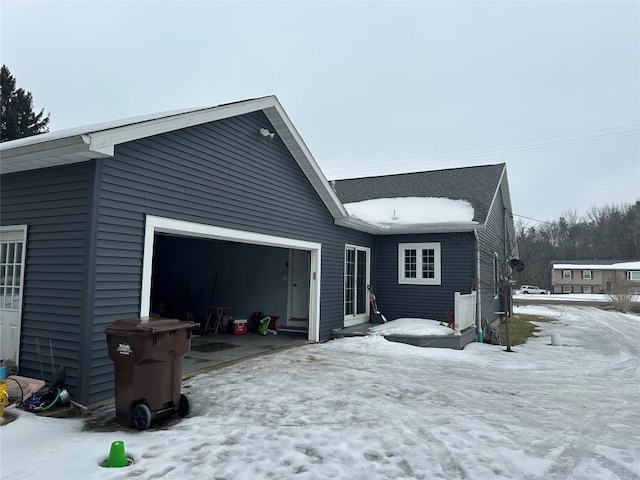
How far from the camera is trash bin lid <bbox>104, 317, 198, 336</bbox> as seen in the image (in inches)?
A: 153

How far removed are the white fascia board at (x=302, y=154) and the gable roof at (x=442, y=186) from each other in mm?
3189

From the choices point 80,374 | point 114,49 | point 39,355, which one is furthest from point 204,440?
point 114,49

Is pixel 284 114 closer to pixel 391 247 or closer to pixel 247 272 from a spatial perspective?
pixel 247 272

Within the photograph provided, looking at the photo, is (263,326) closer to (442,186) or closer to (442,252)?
(442,252)

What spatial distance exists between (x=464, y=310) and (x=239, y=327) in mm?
5560

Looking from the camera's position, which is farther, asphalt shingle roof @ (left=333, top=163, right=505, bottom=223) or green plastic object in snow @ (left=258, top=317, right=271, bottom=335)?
asphalt shingle roof @ (left=333, top=163, right=505, bottom=223)

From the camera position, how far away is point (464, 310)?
10.1 meters

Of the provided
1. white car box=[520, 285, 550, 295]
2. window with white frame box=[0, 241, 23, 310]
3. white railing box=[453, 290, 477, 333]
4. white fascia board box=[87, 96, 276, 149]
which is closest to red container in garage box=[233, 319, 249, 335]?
white railing box=[453, 290, 477, 333]

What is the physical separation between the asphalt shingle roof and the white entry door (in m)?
10.5

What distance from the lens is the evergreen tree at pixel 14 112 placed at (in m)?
22.7

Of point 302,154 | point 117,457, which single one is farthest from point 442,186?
point 117,457

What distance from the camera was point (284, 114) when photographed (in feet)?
26.2

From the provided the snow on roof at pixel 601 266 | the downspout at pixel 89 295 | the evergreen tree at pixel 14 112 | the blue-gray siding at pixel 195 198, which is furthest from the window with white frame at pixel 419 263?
the snow on roof at pixel 601 266

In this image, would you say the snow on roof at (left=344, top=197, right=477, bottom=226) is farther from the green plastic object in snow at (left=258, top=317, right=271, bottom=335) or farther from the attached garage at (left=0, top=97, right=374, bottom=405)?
the attached garage at (left=0, top=97, right=374, bottom=405)
